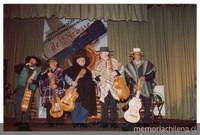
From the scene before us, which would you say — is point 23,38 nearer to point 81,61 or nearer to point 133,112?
point 81,61

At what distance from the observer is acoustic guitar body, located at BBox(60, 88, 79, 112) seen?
213 inches

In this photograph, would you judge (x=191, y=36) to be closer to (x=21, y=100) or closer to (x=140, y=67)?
(x=140, y=67)

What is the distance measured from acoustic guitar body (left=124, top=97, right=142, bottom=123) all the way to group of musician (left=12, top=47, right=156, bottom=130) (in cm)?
17

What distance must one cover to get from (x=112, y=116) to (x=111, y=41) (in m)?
1.86

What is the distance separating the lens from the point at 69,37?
21.0 feet

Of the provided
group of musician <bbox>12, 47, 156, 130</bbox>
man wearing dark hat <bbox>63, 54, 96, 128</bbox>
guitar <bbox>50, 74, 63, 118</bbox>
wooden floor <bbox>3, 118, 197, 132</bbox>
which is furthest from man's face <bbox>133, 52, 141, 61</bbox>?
guitar <bbox>50, 74, 63, 118</bbox>

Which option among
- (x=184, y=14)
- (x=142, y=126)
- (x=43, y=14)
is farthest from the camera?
(x=184, y=14)

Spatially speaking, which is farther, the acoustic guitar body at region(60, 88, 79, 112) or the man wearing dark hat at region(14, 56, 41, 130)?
the man wearing dark hat at region(14, 56, 41, 130)

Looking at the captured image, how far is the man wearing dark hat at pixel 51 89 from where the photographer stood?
548cm

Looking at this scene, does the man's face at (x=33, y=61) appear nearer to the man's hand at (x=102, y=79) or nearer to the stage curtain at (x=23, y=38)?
the stage curtain at (x=23, y=38)

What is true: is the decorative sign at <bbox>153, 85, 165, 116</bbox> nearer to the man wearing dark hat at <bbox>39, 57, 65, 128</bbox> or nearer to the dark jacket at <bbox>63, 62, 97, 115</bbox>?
the dark jacket at <bbox>63, 62, 97, 115</bbox>

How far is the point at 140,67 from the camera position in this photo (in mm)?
5660

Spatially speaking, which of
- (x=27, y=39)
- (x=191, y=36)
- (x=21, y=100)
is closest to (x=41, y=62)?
(x=27, y=39)

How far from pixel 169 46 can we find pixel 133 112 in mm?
1940
